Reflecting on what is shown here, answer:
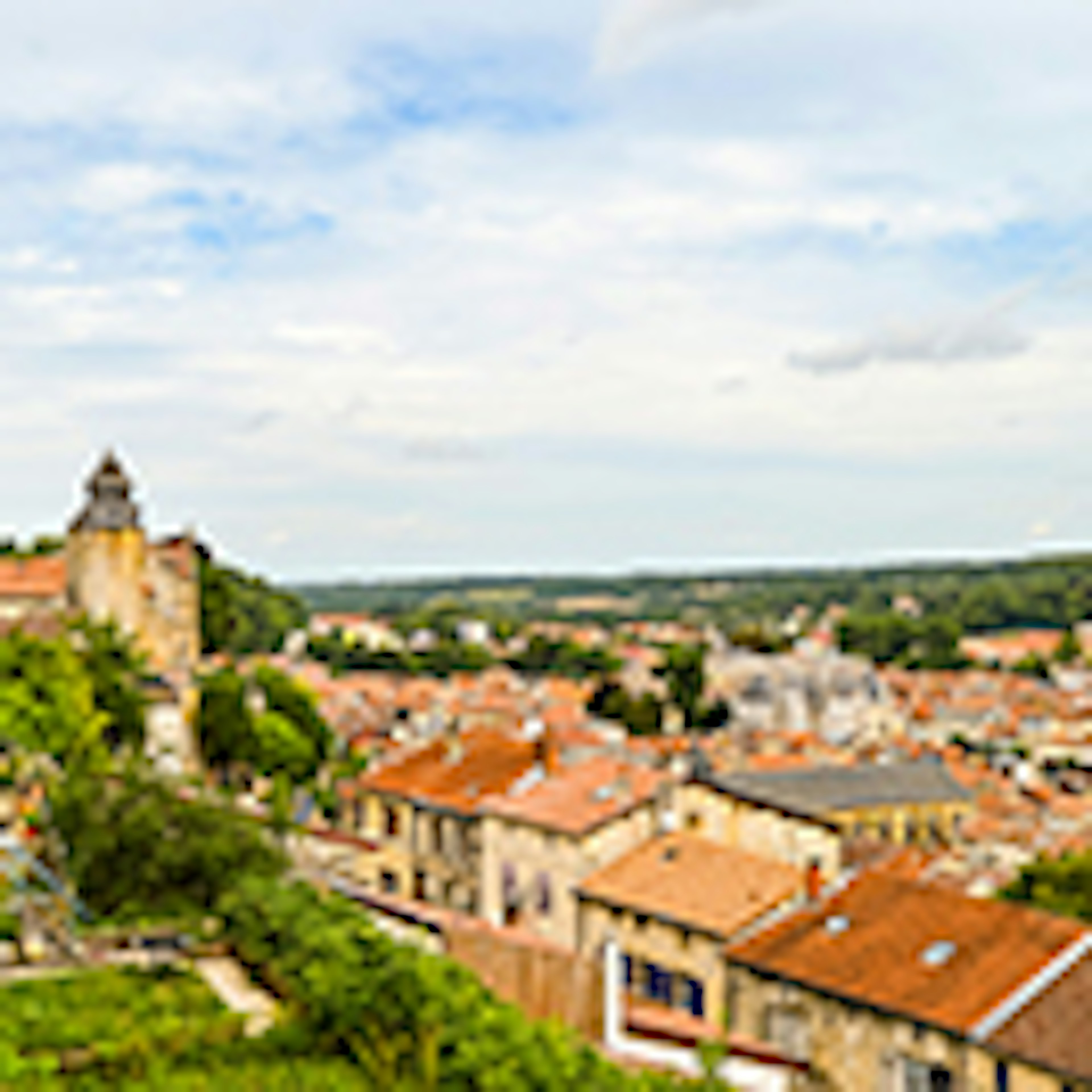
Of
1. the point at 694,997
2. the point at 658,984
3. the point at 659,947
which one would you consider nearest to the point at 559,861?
the point at 659,947

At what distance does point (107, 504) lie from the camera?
76.2m

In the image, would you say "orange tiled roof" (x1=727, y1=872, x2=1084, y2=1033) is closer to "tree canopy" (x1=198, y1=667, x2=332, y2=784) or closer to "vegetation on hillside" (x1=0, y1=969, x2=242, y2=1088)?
"vegetation on hillside" (x1=0, y1=969, x2=242, y2=1088)

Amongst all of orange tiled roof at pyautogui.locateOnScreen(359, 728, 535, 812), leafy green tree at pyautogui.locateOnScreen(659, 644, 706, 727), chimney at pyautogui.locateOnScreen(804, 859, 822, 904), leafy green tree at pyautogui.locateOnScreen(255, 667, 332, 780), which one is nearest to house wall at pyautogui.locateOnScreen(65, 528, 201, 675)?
leafy green tree at pyautogui.locateOnScreen(255, 667, 332, 780)

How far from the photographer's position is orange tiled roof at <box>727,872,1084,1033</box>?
27.2 m

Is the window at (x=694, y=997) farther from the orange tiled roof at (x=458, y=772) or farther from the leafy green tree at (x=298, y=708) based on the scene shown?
the leafy green tree at (x=298, y=708)

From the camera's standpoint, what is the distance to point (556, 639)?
182 m

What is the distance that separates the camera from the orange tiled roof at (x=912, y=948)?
27.2 meters

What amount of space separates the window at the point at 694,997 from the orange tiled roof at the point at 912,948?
153 cm

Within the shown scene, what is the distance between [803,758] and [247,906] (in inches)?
1906

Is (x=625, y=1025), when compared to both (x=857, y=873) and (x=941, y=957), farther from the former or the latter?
(x=857, y=873)

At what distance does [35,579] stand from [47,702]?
35.5 m

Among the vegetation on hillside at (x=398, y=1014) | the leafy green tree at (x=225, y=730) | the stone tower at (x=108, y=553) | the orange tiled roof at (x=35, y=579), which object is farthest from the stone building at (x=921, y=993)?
the orange tiled roof at (x=35, y=579)

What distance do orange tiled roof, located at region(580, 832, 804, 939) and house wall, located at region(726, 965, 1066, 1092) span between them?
1799mm

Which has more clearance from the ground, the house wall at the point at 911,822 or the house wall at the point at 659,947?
the house wall at the point at 659,947
